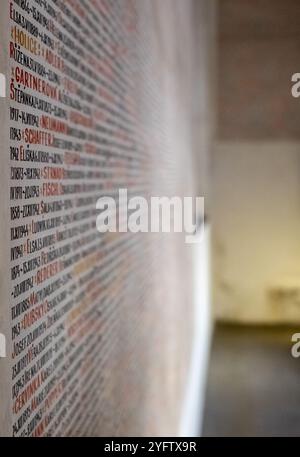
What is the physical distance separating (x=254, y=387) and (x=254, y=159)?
2.61 metres

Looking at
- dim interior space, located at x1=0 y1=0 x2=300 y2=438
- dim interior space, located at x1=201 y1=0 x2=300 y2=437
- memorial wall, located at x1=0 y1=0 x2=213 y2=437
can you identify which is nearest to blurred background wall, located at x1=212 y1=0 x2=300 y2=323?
dim interior space, located at x1=201 y1=0 x2=300 y2=437

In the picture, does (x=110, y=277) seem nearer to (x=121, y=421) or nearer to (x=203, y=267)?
(x=121, y=421)

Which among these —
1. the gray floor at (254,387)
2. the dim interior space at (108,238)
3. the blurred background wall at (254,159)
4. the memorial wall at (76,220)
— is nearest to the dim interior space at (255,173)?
the blurred background wall at (254,159)

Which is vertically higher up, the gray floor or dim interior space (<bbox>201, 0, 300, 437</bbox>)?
dim interior space (<bbox>201, 0, 300, 437</bbox>)

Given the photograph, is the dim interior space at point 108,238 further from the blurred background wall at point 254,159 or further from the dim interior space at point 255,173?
the blurred background wall at point 254,159

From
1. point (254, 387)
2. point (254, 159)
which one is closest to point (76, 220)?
point (254, 387)

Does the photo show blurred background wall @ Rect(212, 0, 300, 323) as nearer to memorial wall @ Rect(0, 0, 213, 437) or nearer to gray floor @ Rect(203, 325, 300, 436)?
gray floor @ Rect(203, 325, 300, 436)

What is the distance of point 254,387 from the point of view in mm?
4512

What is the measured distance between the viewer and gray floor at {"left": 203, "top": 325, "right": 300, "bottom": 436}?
3965mm

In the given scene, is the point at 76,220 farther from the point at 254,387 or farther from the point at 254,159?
the point at 254,159

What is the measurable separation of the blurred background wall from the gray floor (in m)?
0.61

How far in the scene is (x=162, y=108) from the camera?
2328 millimetres

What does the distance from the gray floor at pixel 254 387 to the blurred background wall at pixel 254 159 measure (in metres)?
0.61
